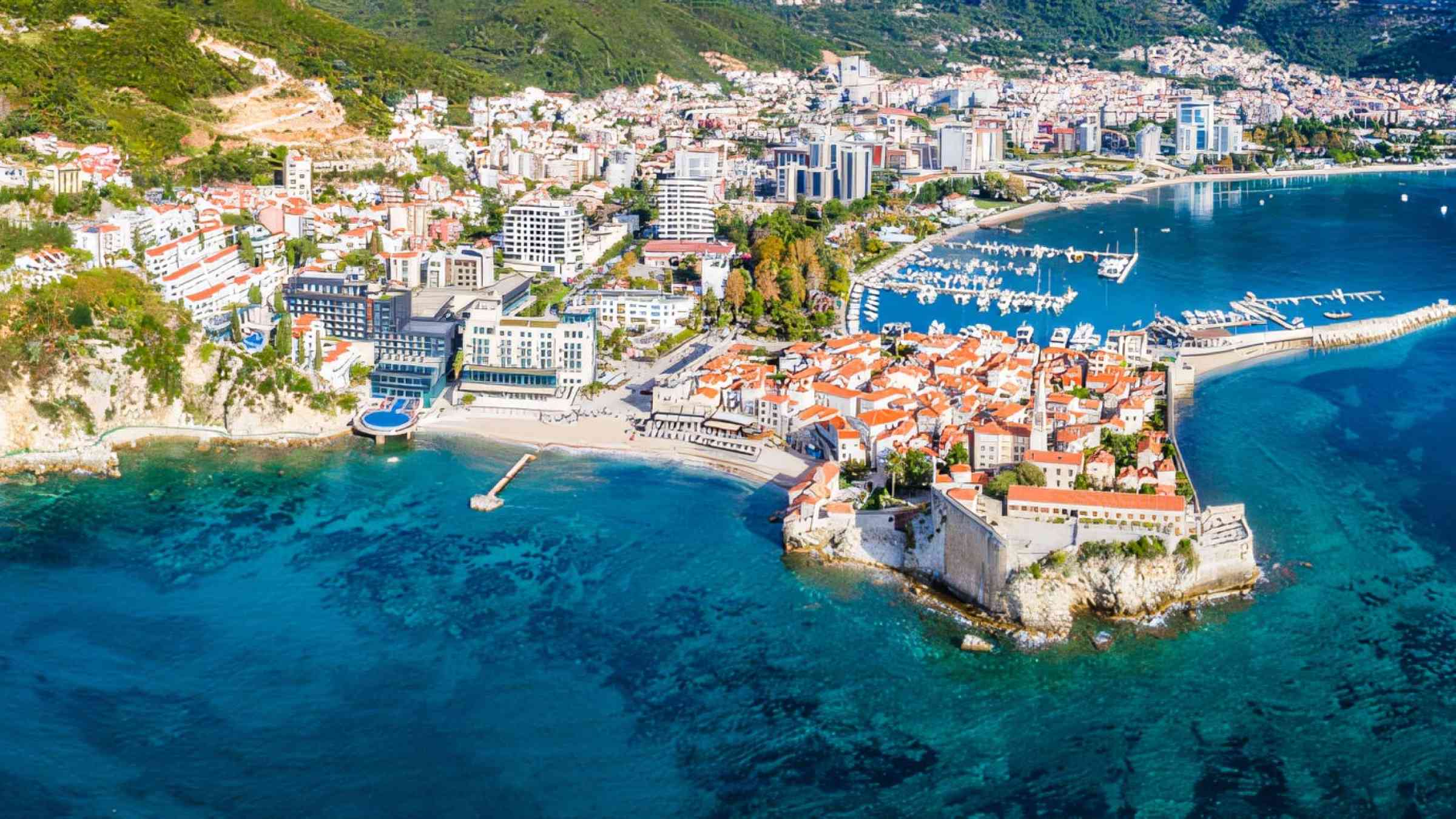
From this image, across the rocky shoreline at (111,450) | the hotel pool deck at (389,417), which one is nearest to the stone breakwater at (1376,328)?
the hotel pool deck at (389,417)

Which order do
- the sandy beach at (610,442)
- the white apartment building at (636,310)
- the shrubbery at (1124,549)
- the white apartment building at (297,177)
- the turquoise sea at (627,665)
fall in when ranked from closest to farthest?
the turquoise sea at (627,665)
the shrubbery at (1124,549)
the sandy beach at (610,442)
the white apartment building at (636,310)
the white apartment building at (297,177)

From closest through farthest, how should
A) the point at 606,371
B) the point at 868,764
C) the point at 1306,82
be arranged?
the point at 868,764
the point at 606,371
the point at 1306,82

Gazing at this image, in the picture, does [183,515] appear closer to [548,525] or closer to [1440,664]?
[548,525]

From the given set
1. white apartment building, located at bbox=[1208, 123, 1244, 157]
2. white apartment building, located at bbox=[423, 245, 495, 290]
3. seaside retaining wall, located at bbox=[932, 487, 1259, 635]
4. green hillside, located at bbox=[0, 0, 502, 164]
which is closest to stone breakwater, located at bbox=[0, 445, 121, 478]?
white apartment building, located at bbox=[423, 245, 495, 290]

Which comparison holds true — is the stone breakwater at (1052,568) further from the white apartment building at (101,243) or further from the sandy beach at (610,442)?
the white apartment building at (101,243)

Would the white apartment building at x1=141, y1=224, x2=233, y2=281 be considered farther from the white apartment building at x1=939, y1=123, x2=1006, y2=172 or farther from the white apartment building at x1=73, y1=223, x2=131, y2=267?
the white apartment building at x1=939, y1=123, x2=1006, y2=172

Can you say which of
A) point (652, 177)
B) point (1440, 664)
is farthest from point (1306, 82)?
point (1440, 664)
